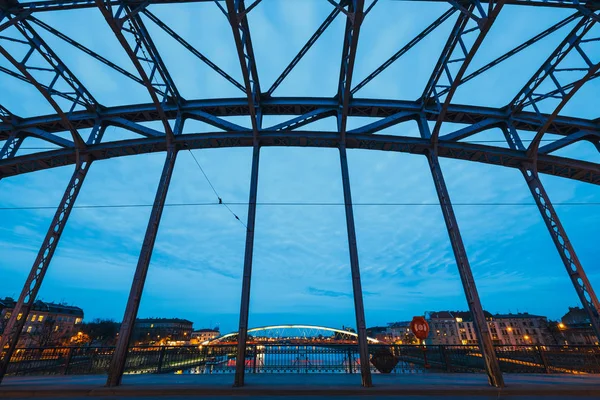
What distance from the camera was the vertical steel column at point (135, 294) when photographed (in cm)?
785

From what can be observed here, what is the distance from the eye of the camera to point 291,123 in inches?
457

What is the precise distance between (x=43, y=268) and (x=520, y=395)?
611 inches

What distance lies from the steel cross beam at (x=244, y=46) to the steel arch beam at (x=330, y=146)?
1471mm

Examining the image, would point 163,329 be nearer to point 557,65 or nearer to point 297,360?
point 297,360

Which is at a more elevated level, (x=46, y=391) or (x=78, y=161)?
(x=78, y=161)

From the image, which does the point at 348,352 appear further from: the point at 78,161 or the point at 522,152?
the point at 78,161

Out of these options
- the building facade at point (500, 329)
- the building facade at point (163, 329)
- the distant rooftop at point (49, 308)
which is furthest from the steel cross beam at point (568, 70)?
the building facade at point (163, 329)

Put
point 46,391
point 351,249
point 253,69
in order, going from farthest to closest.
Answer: point 253,69 < point 351,249 < point 46,391

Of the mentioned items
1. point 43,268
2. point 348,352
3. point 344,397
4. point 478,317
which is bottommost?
point 344,397

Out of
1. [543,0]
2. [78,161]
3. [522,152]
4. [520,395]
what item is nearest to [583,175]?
[522,152]

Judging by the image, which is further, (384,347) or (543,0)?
(384,347)

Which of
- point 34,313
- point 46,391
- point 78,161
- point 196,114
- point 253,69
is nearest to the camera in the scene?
point 46,391

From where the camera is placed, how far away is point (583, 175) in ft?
40.6

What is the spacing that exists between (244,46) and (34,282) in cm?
1156
